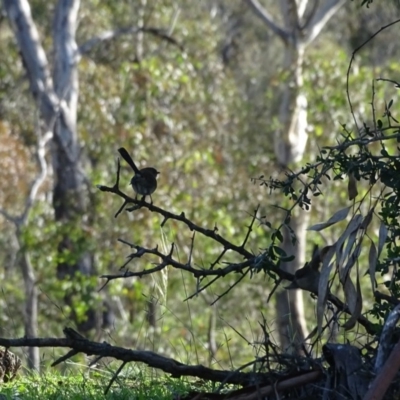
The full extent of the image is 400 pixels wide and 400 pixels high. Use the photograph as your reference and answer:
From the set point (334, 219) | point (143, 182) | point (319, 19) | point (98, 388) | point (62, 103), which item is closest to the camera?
point (143, 182)

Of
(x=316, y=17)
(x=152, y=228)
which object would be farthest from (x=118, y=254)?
(x=316, y=17)

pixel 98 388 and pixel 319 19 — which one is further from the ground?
pixel 319 19

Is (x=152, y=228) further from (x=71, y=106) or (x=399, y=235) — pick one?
(x=399, y=235)

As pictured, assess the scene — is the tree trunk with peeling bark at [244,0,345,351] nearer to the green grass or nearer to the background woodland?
the background woodland

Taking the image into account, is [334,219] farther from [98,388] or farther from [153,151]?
[153,151]

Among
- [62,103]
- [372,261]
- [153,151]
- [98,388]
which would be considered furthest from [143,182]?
[153,151]

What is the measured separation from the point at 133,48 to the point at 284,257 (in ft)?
57.9

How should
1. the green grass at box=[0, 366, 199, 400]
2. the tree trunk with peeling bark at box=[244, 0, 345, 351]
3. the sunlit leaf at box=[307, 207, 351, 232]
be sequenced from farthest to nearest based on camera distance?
the tree trunk with peeling bark at box=[244, 0, 345, 351], the green grass at box=[0, 366, 199, 400], the sunlit leaf at box=[307, 207, 351, 232]

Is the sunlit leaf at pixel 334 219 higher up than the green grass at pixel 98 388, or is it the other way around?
the sunlit leaf at pixel 334 219

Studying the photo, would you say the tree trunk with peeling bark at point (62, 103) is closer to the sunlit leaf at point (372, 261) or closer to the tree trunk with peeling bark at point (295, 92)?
the tree trunk with peeling bark at point (295, 92)

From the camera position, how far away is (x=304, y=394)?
2.64 m

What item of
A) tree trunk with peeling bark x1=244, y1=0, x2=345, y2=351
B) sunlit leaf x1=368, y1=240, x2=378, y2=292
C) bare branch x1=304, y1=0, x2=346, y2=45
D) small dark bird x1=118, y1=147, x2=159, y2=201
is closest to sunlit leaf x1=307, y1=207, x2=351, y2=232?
sunlit leaf x1=368, y1=240, x2=378, y2=292

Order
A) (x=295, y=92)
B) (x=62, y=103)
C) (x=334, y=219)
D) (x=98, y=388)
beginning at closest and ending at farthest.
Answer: (x=334, y=219), (x=98, y=388), (x=62, y=103), (x=295, y=92)

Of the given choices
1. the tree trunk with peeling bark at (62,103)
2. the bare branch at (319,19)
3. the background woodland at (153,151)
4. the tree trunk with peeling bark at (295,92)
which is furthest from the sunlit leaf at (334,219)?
the bare branch at (319,19)
